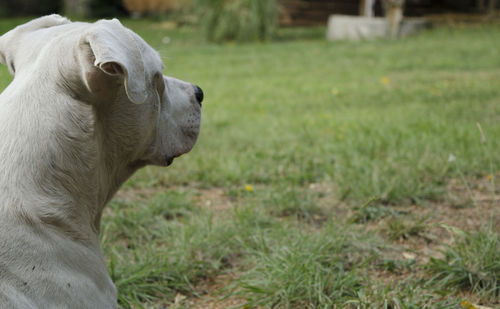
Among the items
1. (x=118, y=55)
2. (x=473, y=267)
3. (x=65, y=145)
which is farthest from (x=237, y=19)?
(x=118, y=55)

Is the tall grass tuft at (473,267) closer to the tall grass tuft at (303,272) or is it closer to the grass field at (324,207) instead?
the grass field at (324,207)

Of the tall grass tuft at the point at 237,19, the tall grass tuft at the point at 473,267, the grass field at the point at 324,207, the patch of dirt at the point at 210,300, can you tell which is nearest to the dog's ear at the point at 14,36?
the grass field at the point at 324,207

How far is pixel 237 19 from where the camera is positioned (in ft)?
44.8

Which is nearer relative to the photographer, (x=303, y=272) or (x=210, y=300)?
(x=303, y=272)

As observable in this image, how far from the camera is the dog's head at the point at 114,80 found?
1765mm

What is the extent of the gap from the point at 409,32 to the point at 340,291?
41.1ft

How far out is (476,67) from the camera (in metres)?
9.06

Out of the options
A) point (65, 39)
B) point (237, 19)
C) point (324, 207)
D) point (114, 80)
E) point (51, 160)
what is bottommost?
point (237, 19)

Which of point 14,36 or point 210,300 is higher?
point 14,36

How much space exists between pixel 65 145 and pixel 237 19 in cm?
1224

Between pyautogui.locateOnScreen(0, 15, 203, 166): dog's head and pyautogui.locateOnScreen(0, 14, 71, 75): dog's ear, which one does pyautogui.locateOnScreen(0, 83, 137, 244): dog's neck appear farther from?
pyautogui.locateOnScreen(0, 14, 71, 75): dog's ear

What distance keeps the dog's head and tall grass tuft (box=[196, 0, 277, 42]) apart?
11.5 meters

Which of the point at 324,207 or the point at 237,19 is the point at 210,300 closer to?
the point at 324,207

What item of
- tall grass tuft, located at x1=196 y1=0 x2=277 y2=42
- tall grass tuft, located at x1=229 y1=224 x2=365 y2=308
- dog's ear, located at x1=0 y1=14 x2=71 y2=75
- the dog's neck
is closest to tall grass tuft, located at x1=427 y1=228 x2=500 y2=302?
tall grass tuft, located at x1=229 y1=224 x2=365 y2=308
